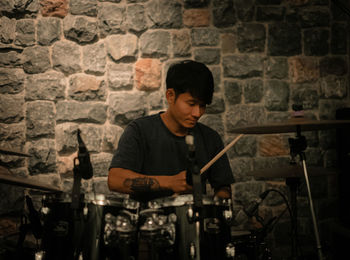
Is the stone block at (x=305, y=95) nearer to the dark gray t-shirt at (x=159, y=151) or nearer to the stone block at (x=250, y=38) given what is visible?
the stone block at (x=250, y=38)

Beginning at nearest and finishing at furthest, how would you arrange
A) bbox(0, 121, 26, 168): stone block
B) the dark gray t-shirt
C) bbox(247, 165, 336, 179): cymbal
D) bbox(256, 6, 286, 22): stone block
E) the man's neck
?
bbox(247, 165, 336, 179): cymbal, the dark gray t-shirt, the man's neck, bbox(0, 121, 26, 168): stone block, bbox(256, 6, 286, 22): stone block

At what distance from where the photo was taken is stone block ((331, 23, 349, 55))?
3154 millimetres

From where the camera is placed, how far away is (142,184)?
1895mm

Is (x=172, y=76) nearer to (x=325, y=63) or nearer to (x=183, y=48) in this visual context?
(x=183, y=48)

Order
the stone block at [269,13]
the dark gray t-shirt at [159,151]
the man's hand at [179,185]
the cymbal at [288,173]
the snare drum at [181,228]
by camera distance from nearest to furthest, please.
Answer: the snare drum at [181,228] → the man's hand at [179,185] → the cymbal at [288,173] → the dark gray t-shirt at [159,151] → the stone block at [269,13]

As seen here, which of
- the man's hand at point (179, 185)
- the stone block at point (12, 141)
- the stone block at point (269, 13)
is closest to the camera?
the man's hand at point (179, 185)

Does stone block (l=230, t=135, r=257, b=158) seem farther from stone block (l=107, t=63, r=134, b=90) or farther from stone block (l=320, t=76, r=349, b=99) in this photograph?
stone block (l=107, t=63, r=134, b=90)

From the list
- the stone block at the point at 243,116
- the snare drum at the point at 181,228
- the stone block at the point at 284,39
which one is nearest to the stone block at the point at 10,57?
the stone block at the point at 243,116

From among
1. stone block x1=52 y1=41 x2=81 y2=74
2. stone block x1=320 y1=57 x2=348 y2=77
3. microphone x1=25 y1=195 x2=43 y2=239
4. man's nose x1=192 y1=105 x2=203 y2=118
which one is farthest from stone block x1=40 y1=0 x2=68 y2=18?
stone block x1=320 y1=57 x2=348 y2=77

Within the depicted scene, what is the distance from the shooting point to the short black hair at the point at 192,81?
2172mm

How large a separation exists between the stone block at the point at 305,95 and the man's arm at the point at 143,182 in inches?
65.8

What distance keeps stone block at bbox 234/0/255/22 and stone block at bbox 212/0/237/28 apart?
5cm

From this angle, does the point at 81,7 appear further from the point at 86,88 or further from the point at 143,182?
the point at 143,182

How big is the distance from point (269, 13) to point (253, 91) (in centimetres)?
70
